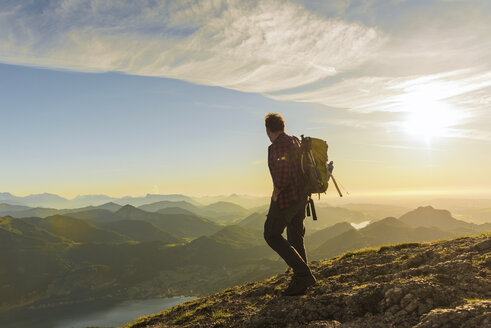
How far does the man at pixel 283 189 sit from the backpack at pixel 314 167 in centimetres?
16

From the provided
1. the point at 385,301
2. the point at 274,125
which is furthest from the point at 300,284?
the point at 274,125

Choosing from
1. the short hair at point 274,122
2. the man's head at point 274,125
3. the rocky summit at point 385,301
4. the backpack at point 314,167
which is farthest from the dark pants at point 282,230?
the short hair at point 274,122

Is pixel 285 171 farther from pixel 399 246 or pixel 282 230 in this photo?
pixel 399 246

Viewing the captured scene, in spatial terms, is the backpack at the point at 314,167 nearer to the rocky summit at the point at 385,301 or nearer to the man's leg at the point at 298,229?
the man's leg at the point at 298,229

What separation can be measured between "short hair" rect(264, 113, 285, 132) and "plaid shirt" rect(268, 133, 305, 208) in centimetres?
31

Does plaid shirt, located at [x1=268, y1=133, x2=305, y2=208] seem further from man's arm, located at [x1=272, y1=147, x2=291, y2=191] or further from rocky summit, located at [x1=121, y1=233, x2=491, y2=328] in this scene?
rocky summit, located at [x1=121, y1=233, x2=491, y2=328]

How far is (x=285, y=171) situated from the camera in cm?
696

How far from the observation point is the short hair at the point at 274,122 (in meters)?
7.47

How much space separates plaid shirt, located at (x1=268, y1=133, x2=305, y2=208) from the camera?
22.9 ft

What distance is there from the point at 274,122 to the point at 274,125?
8cm

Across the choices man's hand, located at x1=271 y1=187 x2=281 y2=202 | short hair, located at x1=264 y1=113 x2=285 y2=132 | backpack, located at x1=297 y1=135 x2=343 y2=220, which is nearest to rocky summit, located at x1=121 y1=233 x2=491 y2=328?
backpack, located at x1=297 y1=135 x2=343 y2=220

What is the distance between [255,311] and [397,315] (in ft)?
12.1

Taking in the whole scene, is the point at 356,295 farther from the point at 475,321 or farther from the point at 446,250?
the point at 446,250

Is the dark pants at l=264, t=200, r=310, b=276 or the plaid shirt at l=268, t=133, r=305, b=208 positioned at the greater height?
the plaid shirt at l=268, t=133, r=305, b=208
